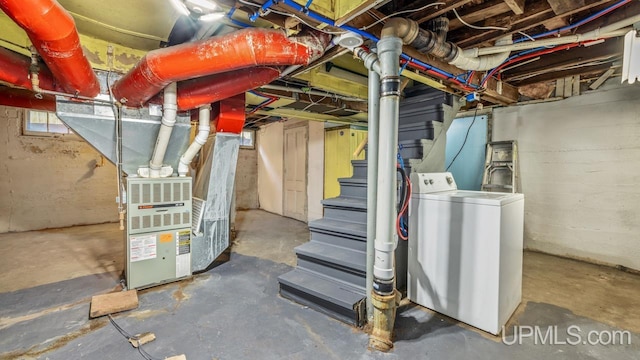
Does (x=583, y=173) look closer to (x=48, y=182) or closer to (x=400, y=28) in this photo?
(x=400, y=28)

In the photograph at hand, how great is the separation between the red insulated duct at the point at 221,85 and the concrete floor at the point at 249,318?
5.72 ft

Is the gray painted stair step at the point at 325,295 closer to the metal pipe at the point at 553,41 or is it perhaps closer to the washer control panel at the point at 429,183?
the washer control panel at the point at 429,183

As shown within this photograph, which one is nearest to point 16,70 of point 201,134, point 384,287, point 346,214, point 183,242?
point 201,134

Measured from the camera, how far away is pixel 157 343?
1.78 meters

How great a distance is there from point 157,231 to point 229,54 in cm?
182

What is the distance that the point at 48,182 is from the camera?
4844mm

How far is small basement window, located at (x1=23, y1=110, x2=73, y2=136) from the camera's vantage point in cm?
469

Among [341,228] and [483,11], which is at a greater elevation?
[483,11]

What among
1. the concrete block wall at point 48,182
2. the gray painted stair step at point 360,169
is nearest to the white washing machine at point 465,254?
the gray painted stair step at point 360,169

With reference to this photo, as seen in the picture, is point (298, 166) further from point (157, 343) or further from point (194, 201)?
point (157, 343)

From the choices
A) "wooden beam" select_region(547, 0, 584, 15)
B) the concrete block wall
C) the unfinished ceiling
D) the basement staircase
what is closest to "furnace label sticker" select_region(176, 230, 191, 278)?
the basement staircase

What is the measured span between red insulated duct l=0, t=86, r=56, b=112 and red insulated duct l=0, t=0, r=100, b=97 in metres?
1.87

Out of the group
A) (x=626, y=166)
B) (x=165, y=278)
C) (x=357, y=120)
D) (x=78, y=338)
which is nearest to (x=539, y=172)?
(x=626, y=166)

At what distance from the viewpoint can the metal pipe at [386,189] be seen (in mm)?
1736
